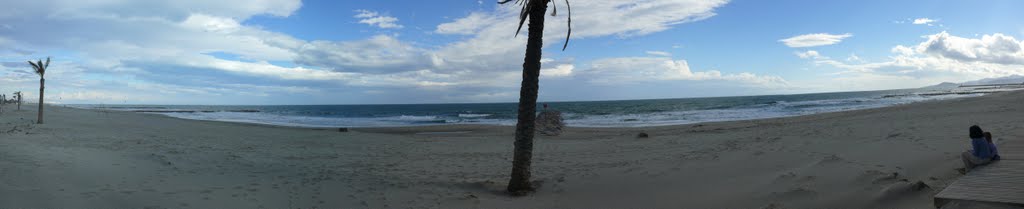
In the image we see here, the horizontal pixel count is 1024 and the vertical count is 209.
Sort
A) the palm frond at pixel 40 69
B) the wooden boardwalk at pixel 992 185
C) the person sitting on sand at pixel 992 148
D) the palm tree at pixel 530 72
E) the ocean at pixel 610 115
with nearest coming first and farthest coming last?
the wooden boardwalk at pixel 992 185, the person sitting on sand at pixel 992 148, the palm tree at pixel 530 72, the palm frond at pixel 40 69, the ocean at pixel 610 115

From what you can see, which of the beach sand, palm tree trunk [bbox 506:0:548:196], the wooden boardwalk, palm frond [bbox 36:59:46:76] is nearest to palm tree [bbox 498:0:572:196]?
palm tree trunk [bbox 506:0:548:196]

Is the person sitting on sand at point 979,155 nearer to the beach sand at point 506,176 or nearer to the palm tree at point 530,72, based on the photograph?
the beach sand at point 506,176

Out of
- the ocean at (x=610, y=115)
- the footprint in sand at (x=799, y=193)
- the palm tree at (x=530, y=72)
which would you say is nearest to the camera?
the footprint in sand at (x=799, y=193)

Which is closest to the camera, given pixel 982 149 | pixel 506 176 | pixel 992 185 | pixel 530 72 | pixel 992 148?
pixel 992 185

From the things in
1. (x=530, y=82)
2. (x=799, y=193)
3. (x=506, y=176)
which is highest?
(x=530, y=82)

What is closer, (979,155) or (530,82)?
(979,155)

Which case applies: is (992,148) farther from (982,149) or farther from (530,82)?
(530,82)

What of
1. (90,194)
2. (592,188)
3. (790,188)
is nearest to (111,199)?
(90,194)

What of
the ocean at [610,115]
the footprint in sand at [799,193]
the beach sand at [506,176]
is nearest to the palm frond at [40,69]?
the beach sand at [506,176]

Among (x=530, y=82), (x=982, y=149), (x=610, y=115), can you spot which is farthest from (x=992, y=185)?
(x=610, y=115)

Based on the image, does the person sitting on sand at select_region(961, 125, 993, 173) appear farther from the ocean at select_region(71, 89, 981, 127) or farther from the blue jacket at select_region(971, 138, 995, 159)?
the ocean at select_region(71, 89, 981, 127)

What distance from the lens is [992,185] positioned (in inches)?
210

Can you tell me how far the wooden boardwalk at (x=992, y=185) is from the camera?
4750 millimetres

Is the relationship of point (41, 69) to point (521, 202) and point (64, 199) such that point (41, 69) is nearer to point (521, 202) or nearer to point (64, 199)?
point (64, 199)
